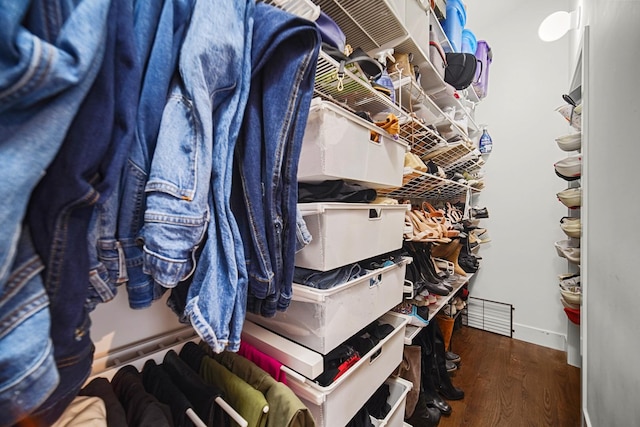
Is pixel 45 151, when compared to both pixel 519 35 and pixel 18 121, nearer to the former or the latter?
pixel 18 121

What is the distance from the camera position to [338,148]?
2.35ft

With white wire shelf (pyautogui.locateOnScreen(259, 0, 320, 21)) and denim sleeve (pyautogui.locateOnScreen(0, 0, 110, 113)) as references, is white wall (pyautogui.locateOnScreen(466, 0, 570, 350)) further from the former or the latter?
denim sleeve (pyautogui.locateOnScreen(0, 0, 110, 113))

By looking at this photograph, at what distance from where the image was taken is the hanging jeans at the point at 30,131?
0.67ft

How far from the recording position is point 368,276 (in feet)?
2.93

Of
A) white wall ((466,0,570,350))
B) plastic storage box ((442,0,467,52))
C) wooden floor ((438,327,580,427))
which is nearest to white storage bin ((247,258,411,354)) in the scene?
wooden floor ((438,327,580,427))

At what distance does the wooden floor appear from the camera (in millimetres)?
1549

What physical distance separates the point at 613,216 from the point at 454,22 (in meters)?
1.67

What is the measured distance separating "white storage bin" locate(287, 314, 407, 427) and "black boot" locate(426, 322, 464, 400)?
722mm

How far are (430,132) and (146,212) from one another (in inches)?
50.3

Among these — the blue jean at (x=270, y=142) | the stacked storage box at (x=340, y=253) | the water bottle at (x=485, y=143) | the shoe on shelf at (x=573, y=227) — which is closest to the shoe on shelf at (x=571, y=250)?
the shoe on shelf at (x=573, y=227)

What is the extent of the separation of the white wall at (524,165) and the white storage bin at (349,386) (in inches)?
81.4

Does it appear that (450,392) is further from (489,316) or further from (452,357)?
(489,316)

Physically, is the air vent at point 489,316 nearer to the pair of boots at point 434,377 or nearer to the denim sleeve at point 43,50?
the pair of boots at point 434,377

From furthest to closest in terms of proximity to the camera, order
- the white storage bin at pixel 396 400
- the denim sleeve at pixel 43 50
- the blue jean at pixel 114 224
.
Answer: the white storage bin at pixel 396 400 → the blue jean at pixel 114 224 → the denim sleeve at pixel 43 50
